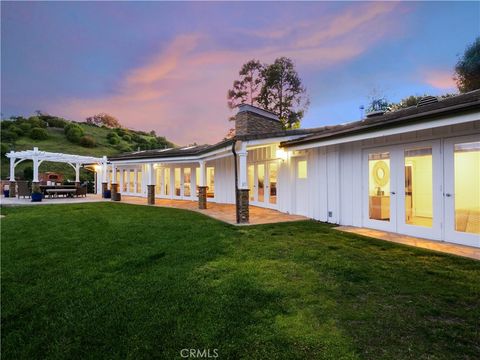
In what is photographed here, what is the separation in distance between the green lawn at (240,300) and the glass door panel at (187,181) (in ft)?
39.5

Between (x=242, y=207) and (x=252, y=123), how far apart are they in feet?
20.6

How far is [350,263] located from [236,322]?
9.03 ft

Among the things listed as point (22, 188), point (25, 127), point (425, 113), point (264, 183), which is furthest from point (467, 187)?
point (25, 127)

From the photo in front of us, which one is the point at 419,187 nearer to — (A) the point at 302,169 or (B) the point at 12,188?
(A) the point at 302,169

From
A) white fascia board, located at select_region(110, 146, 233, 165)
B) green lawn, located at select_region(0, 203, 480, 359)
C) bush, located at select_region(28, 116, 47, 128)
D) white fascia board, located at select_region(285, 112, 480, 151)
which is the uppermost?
bush, located at select_region(28, 116, 47, 128)

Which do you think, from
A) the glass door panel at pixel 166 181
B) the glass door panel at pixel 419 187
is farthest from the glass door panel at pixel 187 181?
the glass door panel at pixel 419 187

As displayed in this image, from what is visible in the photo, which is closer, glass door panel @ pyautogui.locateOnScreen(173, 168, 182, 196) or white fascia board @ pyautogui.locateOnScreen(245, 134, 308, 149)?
white fascia board @ pyautogui.locateOnScreen(245, 134, 308, 149)

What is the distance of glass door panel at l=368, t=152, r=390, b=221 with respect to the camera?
7.42m

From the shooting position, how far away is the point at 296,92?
29797 mm

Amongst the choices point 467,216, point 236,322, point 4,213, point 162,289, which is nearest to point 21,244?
point 162,289

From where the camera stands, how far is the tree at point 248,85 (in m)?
30.2

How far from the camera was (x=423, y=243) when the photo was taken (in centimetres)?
605

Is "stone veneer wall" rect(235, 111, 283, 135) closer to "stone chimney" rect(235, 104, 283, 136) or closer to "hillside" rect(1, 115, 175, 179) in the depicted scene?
"stone chimney" rect(235, 104, 283, 136)

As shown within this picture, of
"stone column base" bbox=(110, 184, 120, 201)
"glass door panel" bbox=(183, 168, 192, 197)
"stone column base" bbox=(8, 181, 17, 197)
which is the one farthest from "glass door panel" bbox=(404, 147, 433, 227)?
"stone column base" bbox=(8, 181, 17, 197)
